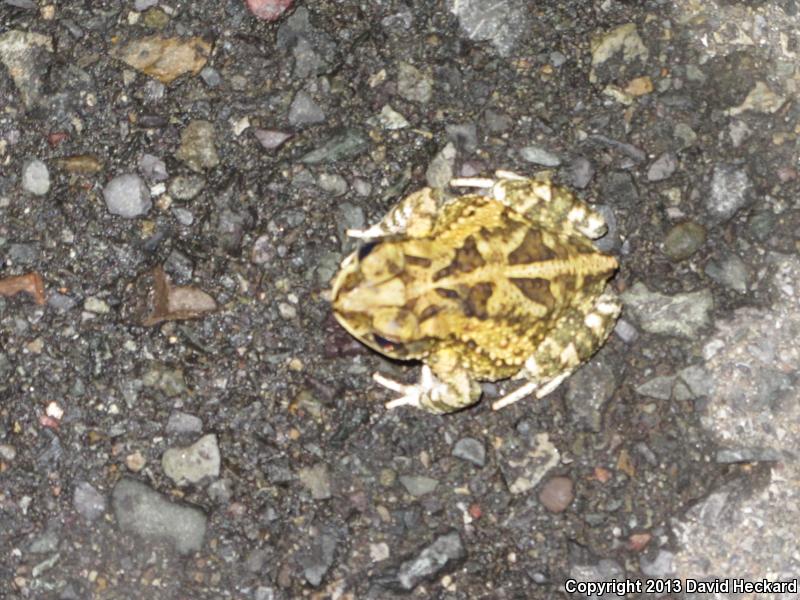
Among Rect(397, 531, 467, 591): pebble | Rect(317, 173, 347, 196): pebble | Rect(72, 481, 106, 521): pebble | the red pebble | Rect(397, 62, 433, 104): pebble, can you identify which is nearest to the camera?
Rect(397, 531, 467, 591): pebble

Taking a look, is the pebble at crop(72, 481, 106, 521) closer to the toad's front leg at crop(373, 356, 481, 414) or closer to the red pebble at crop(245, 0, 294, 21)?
the toad's front leg at crop(373, 356, 481, 414)

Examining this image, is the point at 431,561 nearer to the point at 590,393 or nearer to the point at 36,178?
the point at 590,393

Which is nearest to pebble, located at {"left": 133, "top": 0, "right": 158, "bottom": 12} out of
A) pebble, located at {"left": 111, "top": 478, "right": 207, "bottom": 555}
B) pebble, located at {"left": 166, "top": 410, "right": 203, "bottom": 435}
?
pebble, located at {"left": 166, "top": 410, "right": 203, "bottom": 435}

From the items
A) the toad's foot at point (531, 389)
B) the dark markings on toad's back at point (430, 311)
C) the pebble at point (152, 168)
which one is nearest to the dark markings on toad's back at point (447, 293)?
the dark markings on toad's back at point (430, 311)

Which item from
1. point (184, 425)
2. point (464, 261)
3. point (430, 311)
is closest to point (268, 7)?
point (464, 261)

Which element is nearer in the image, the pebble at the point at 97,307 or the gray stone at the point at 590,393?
the gray stone at the point at 590,393

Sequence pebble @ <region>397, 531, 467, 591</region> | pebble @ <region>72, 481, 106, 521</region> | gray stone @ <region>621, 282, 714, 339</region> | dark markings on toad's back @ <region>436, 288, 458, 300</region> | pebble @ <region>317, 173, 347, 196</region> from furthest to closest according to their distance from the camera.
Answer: pebble @ <region>317, 173, 347, 196</region>, gray stone @ <region>621, 282, 714, 339</region>, pebble @ <region>72, 481, 106, 521</region>, pebble @ <region>397, 531, 467, 591</region>, dark markings on toad's back @ <region>436, 288, 458, 300</region>

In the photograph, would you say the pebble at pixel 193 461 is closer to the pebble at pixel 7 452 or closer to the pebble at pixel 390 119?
the pebble at pixel 7 452
